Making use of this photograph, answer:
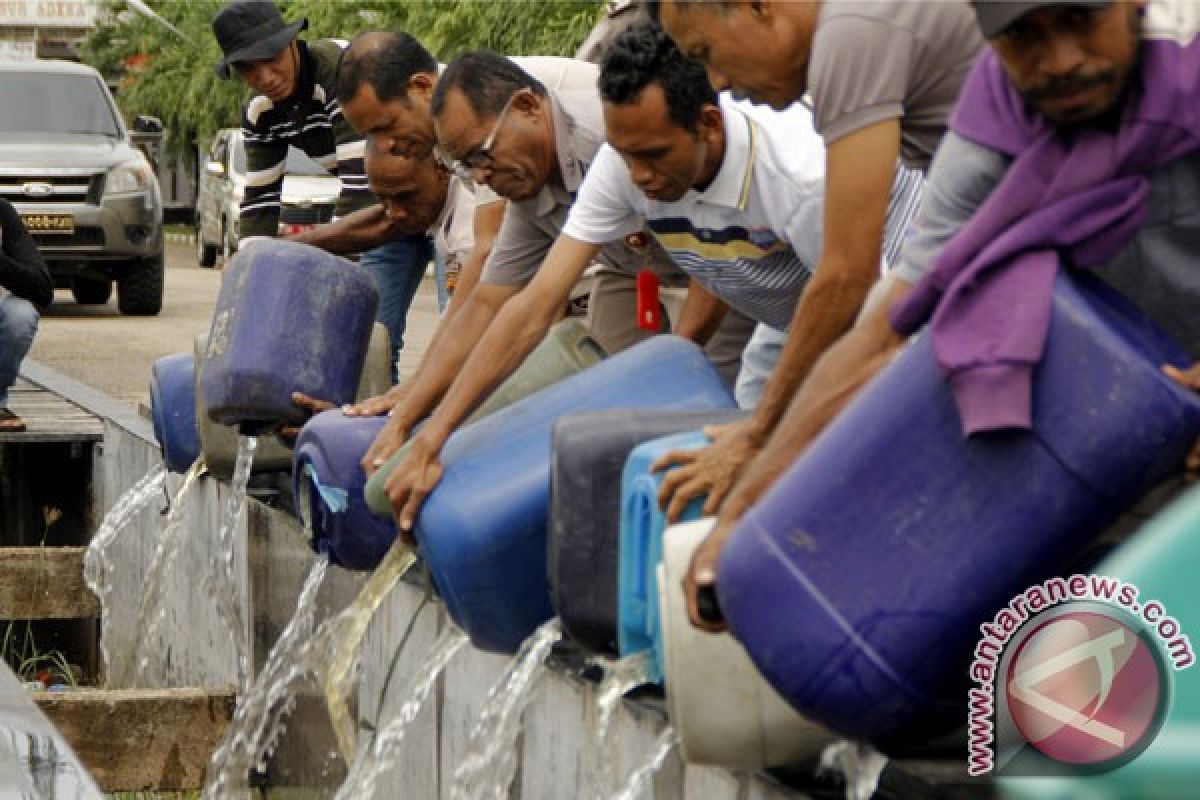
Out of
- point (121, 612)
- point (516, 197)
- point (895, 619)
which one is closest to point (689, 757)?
point (895, 619)

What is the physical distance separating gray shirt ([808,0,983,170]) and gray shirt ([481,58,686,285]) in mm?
1397

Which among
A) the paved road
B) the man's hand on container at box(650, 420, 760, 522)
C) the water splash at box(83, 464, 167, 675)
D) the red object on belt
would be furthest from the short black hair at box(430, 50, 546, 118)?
the paved road

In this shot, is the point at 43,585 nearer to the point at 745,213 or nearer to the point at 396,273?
the point at 396,273

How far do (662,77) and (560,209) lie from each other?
112 cm

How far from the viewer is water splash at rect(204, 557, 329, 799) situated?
680 cm

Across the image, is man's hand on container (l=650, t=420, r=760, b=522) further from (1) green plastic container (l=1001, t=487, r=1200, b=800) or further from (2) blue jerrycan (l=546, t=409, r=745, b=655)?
(1) green plastic container (l=1001, t=487, r=1200, b=800)

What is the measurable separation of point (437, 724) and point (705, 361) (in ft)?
4.52

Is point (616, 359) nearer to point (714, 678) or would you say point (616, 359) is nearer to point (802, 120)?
point (802, 120)

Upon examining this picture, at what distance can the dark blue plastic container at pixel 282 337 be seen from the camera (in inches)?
257

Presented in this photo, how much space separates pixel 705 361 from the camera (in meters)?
4.53

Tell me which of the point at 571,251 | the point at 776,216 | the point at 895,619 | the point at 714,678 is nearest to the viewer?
the point at 895,619

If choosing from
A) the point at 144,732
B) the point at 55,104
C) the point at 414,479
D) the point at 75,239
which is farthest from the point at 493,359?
the point at 55,104

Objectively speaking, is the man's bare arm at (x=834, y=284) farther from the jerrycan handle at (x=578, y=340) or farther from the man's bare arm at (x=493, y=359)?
the jerrycan handle at (x=578, y=340)

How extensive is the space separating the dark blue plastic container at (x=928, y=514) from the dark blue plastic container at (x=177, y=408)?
4675 mm
